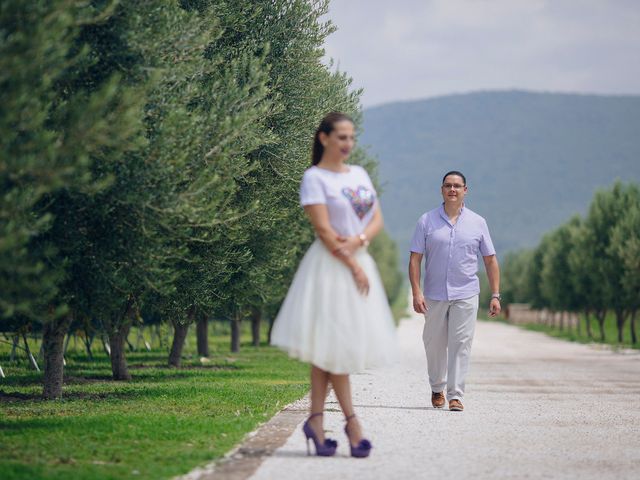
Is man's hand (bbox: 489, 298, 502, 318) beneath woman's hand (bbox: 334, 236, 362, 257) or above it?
beneath

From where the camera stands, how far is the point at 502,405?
14297mm

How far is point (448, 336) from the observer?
44.7ft

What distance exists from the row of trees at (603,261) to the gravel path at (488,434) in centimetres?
2342

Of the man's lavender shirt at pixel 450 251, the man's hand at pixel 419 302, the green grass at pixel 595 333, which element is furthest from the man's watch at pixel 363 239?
the green grass at pixel 595 333

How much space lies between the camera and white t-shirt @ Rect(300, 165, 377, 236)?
8.81 m

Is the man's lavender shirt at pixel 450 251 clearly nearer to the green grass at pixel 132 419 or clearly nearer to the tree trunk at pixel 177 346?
the green grass at pixel 132 419

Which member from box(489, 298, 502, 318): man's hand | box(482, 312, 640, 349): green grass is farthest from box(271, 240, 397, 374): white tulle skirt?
box(482, 312, 640, 349): green grass

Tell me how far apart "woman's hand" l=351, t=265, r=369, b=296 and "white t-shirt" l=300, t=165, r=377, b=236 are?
0.33 meters

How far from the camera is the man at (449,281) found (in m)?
13.5

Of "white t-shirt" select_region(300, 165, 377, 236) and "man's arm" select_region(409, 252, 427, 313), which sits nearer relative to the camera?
"white t-shirt" select_region(300, 165, 377, 236)

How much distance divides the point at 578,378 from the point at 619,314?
2620 cm

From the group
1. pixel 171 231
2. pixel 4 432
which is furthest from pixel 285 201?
pixel 4 432

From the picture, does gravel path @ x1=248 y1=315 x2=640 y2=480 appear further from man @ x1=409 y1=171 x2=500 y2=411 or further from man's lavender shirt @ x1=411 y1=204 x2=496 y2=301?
man's lavender shirt @ x1=411 y1=204 x2=496 y2=301

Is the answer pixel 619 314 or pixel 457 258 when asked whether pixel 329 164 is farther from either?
pixel 619 314
